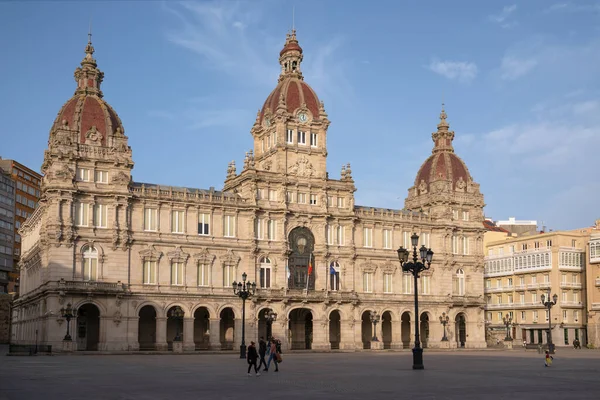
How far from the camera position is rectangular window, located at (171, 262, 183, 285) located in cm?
8438

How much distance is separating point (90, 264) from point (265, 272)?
2033 centimetres

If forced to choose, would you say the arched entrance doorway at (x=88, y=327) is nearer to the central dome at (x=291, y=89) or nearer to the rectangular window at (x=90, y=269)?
the rectangular window at (x=90, y=269)

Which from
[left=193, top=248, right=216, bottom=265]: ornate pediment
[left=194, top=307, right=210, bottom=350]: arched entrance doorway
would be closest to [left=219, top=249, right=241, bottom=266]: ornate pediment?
[left=193, top=248, right=216, bottom=265]: ornate pediment

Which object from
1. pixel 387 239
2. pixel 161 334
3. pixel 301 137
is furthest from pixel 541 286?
pixel 161 334

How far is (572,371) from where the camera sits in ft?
144

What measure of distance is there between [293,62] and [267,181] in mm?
19093

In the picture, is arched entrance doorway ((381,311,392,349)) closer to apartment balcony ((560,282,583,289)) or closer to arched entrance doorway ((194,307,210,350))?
arched entrance doorway ((194,307,210,350))

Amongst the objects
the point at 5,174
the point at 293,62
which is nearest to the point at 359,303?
the point at 293,62

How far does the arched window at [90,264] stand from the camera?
7931 centimetres

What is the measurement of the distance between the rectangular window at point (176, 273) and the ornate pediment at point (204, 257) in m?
2.04

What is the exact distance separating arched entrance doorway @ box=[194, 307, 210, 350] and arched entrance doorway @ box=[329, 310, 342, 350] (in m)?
15.7

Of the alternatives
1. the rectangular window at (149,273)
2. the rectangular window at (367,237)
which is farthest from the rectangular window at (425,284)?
the rectangular window at (149,273)

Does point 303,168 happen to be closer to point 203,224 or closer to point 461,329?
point 203,224

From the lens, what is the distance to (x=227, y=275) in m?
87.4
